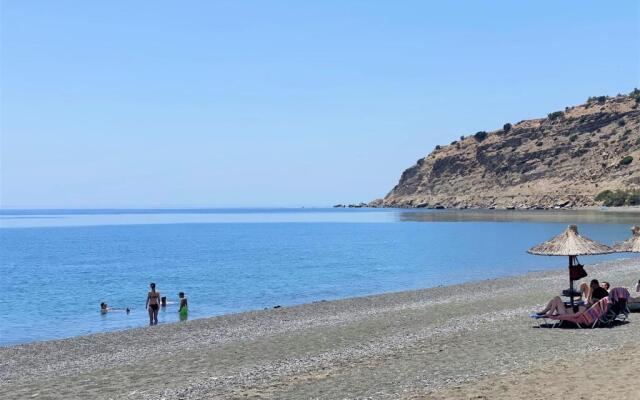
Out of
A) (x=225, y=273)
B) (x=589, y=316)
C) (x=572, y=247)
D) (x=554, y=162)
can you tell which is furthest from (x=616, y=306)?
(x=554, y=162)

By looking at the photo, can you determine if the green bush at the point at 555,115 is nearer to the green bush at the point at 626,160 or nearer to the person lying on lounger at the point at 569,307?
the green bush at the point at 626,160

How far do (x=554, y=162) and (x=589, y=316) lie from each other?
160506 millimetres

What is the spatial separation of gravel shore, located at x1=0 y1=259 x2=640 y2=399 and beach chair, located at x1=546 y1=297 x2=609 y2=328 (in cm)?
44

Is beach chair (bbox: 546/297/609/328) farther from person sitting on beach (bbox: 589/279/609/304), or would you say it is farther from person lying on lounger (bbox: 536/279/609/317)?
person sitting on beach (bbox: 589/279/609/304)

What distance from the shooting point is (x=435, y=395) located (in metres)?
11.1

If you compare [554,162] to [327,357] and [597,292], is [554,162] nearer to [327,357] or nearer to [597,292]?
[597,292]

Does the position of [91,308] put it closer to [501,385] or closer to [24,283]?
[24,283]

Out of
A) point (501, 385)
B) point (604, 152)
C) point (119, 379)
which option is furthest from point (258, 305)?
point (604, 152)

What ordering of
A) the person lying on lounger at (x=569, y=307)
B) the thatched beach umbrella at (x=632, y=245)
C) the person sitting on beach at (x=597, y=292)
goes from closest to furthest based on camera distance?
the person lying on lounger at (x=569, y=307) → the person sitting on beach at (x=597, y=292) → the thatched beach umbrella at (x=632, y=245)

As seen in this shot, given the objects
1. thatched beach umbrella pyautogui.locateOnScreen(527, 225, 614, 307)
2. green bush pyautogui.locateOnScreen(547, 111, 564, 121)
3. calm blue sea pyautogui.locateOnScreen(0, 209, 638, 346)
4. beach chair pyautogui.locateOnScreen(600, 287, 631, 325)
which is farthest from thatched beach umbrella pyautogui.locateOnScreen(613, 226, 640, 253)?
green bush pyautogui.locateOnScreen(547, 111, 564, 121)

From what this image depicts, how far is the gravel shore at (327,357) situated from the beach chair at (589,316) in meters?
0.44

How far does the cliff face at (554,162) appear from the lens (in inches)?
6043

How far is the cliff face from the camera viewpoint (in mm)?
153500

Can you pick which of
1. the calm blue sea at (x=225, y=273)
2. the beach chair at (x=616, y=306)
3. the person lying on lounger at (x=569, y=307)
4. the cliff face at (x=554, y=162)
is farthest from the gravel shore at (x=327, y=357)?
the cliff face at (x=554, y=162)
